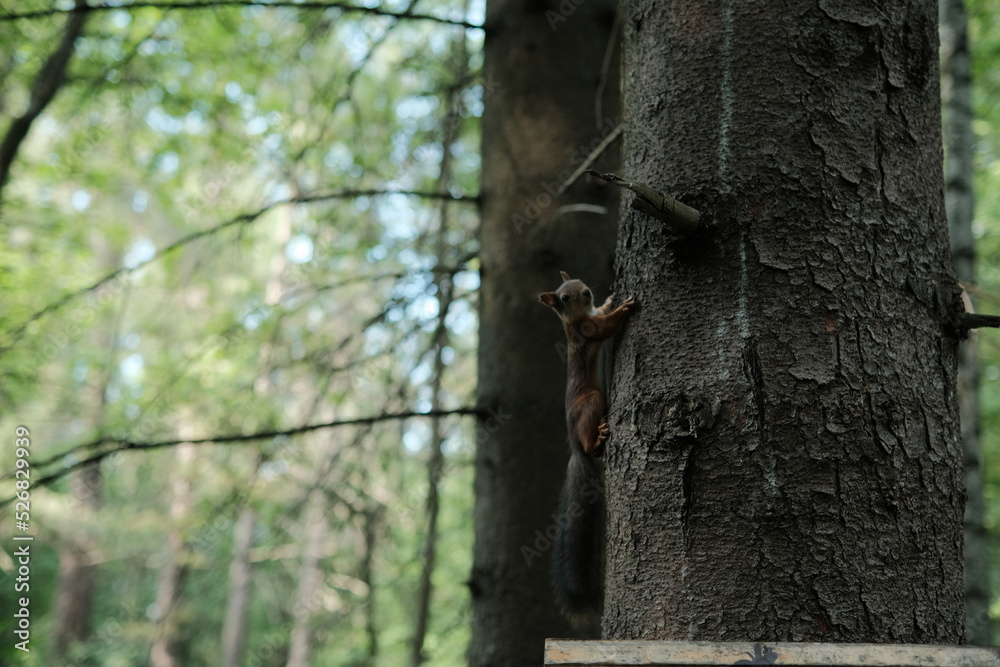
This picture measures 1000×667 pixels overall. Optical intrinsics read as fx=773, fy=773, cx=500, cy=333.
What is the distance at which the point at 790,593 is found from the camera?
4.67ft

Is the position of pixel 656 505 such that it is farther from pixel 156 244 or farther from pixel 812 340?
pixel 156 244

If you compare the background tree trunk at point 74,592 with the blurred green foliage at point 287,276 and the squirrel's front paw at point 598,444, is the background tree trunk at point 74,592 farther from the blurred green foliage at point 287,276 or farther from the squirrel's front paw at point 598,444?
the squirrel's front paw at point 598,444

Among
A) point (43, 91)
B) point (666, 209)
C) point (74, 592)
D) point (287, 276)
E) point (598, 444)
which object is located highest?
point (287, 276)

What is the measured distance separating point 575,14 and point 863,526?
2942mm

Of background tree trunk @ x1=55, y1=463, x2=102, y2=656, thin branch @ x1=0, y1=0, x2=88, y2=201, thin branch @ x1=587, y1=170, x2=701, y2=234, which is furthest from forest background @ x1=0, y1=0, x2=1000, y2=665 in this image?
background tree trunk @ x1=55, y1=463, x2=102, y2=656

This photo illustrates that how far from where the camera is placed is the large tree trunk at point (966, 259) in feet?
13.5

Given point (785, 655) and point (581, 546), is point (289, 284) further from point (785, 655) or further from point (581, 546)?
point (785, 655)

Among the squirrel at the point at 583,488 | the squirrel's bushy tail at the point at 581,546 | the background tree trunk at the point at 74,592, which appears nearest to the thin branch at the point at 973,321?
the squirrel at the point at 583,488

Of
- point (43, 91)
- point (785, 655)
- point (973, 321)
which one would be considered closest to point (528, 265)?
point (973, 321)

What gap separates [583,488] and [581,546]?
162 millimetres

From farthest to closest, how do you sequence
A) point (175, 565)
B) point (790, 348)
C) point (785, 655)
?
point (175, 565)
point (790, 348)
point (785, 655)

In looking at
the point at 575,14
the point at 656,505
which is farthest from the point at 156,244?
the point at 656,505

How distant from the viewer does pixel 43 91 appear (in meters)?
3.07

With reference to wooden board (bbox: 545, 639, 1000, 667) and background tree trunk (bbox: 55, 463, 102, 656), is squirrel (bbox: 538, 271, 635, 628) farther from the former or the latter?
background tree trunk (bbox: 55, 463, 102, 656)
